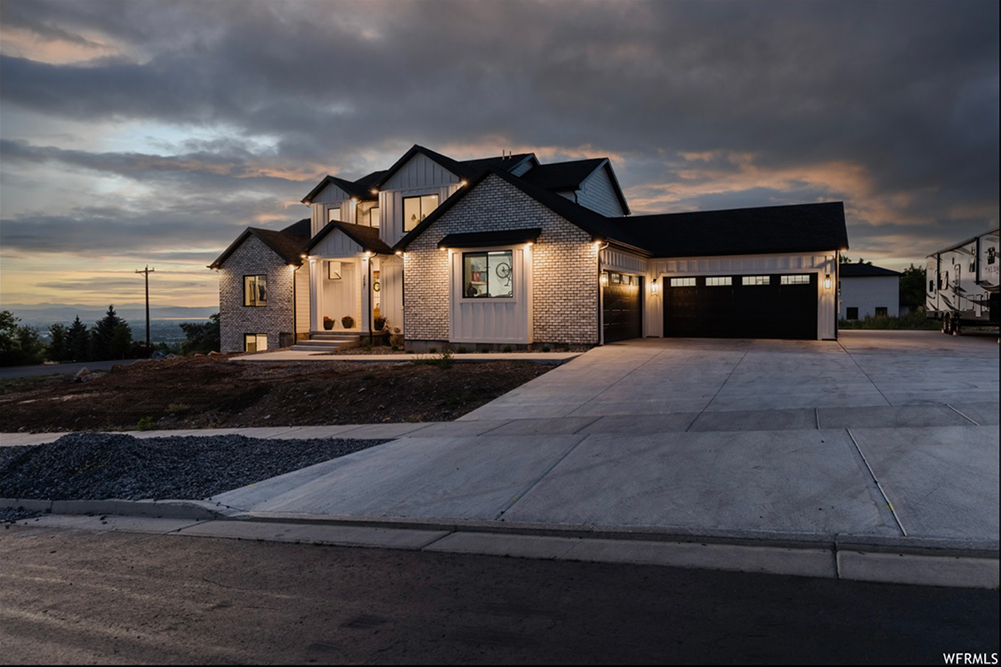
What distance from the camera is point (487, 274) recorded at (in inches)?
854

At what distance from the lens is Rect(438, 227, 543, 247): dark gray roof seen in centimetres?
2079

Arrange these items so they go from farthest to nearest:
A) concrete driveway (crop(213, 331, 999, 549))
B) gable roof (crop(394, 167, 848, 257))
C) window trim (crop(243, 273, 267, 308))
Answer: window trim (crop(243, 273, 267, 308)) → gable roof (crop(394, 167, 848, 257)) → concrete driveway (crop(213, 331, 999, 549))

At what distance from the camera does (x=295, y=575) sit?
5.44m

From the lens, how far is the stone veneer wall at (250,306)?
30.6 meters

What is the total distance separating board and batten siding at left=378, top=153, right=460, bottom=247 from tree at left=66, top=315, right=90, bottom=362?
74.1ft

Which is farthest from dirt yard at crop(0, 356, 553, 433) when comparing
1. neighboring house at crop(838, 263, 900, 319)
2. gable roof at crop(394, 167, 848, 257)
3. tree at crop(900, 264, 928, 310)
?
tree at crop(900, 264, 928, 310)

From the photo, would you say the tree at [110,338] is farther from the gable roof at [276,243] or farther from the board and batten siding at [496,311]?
the board and batten siding at [496,311]

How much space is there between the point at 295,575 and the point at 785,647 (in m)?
3.69

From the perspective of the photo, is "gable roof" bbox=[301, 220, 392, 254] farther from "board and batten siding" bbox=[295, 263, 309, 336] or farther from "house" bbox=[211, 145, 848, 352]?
"board and batten siding" bbox=[295, 263, 309, 336]

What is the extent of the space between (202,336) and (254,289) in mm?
19111

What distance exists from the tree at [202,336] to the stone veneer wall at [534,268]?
24384 millimetres

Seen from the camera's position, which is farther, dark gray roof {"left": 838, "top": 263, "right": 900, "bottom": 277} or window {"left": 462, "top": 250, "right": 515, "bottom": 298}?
dark gray roof {"left": 838, "top": 263, "right": 900, "bottom": 277}

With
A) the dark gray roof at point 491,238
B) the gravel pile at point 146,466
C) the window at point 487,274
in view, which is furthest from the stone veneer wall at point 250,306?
the gravel pile at point 146,466

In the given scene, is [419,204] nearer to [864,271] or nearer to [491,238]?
[491,238]
